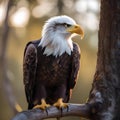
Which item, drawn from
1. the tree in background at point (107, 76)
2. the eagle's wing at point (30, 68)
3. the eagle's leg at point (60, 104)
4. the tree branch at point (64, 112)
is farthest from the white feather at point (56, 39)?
the tree branch at point (64, 112)

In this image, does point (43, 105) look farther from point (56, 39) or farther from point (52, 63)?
point (56, 39)

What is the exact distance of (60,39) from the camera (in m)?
7.68

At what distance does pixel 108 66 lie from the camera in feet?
22.2

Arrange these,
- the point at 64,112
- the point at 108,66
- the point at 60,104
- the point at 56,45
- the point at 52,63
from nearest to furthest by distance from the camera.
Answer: the point at 64,112 → the point at 108,66 → the point at 60,104 → the point at 52,63 → the point at 56,45

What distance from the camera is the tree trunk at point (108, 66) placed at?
663 cm

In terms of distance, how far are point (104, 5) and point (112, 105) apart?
0.99 meters

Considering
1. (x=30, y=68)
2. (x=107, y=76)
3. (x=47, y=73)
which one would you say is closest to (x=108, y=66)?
(x=107, y=76)

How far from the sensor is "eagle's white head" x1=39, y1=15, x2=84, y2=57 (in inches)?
297

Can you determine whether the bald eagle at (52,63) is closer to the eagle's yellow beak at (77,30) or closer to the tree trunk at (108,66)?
the eagle's yellow beak at (77,30)

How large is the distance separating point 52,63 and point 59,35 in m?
0.37

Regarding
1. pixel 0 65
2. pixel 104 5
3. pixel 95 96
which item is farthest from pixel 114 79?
pixel 0 65

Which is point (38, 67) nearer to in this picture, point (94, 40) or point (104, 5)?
point (104, 5)

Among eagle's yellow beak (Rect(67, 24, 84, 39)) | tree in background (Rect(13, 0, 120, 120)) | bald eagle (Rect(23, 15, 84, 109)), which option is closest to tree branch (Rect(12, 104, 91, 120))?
tree in background (Rect(13, 0, 120, 120))

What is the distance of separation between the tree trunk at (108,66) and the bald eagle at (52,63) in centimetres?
80
